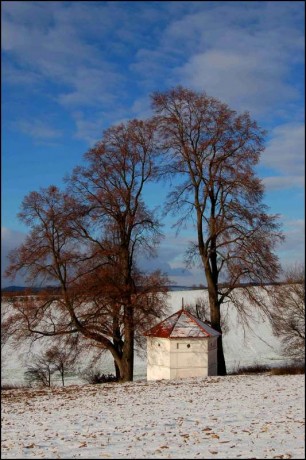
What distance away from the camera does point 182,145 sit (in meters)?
24.0

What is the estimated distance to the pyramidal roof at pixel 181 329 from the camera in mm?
21906

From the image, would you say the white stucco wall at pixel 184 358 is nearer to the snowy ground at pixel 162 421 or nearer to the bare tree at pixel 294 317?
the snowy ground at pixel 162 421

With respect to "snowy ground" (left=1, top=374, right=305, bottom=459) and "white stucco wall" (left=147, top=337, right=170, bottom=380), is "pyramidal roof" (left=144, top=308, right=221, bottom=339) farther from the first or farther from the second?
"snowy ground" (left=1, top=374, right=305, bottom=459)

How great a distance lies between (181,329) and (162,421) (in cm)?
972

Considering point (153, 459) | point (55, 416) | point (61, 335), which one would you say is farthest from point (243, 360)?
point (153, 459)

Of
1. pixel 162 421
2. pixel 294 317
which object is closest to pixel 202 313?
pixel 294 317

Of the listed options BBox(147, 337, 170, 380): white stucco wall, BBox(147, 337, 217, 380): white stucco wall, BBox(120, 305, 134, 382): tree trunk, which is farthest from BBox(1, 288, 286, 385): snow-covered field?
BBox(147, 337, 217, 380): white stucco wall

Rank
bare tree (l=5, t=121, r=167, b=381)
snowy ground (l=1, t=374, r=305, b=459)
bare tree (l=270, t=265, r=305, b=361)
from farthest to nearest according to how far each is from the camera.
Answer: bare tree (l=270, t=265, r=305, b=361) → bare tree (l=5, t=121, r=167, b=381) → snowy ground (l=1, t=374, r=305, b=459)

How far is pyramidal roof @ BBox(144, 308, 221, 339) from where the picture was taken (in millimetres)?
21906

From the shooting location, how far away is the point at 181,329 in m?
22.2

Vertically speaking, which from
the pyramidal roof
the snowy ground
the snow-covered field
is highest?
the pyramidal roof

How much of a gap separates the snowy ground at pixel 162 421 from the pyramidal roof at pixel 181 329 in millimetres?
2702

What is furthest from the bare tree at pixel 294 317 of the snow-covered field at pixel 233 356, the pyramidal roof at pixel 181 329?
the pyramidal roof at pixel 181 329

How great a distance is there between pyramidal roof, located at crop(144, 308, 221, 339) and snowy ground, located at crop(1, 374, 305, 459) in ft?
8.87
